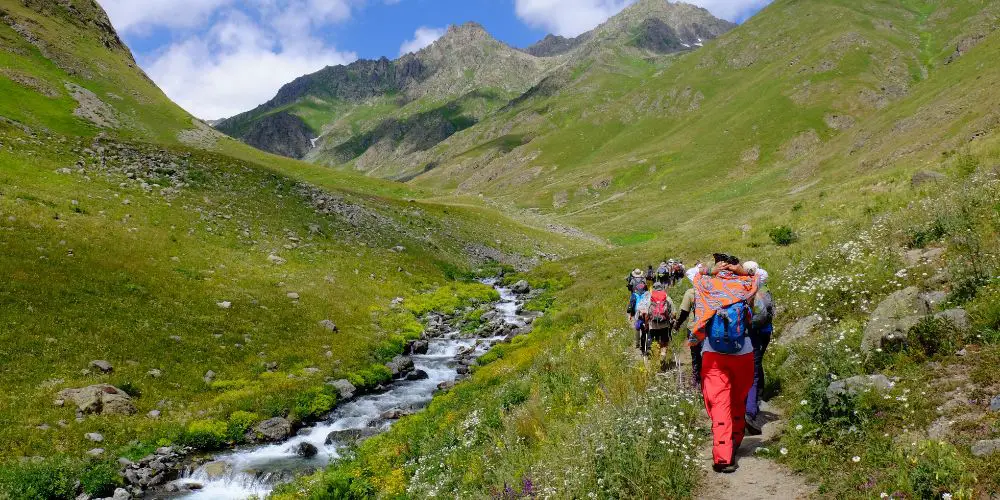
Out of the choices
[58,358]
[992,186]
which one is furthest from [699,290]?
[58,358]

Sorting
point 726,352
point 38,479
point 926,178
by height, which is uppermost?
point 926,178

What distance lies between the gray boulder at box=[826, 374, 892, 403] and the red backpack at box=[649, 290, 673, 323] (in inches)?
209

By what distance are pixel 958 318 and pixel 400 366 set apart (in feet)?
64.6

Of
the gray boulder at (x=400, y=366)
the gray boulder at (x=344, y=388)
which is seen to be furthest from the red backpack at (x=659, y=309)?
the gray boulder at (x=400, y=366)

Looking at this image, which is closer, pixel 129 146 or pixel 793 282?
pixel 793 282

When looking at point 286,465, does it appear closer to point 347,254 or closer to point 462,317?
point 462,317

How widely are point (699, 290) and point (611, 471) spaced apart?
10.2ft

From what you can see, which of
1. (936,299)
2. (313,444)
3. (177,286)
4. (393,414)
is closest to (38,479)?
(313,444)

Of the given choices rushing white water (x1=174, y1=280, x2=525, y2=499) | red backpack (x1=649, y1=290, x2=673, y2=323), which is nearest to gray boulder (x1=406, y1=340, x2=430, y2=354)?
rushing white water (x1=174, y1=280, x2=525, y2=499)

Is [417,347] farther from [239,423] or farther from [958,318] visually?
[958,318]

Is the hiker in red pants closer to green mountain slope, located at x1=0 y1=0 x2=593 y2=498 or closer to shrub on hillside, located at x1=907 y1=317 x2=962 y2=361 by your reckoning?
shrub on hillside, located at x1=907 y1=317 x2=962 y2=361

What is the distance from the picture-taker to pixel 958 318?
8148 millimetres

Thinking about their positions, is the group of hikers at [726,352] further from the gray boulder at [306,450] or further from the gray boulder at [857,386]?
the gray boulder at [306,450]

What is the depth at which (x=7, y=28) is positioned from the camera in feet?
226
